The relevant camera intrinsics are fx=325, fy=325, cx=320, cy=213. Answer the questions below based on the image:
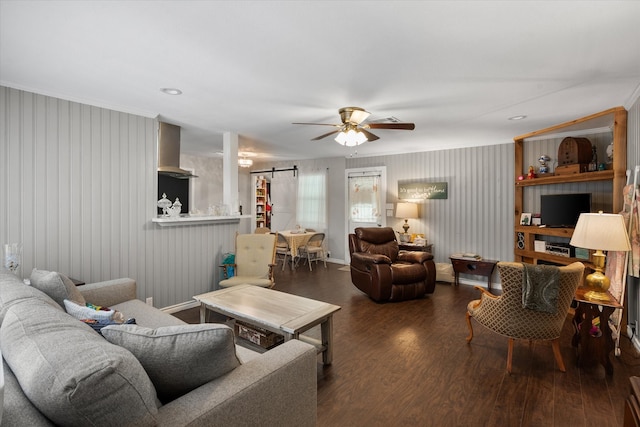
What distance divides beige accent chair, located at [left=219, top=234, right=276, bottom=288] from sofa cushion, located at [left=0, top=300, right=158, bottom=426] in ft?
9.88

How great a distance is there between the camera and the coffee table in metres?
2.44

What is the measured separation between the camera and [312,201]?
294 inches

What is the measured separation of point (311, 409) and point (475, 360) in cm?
183

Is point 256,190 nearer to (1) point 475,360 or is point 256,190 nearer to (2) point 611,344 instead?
(1) point 475,360

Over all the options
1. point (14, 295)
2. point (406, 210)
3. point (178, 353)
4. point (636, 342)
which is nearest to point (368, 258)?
point (406, 210)

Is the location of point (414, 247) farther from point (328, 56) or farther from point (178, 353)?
point (178, 353)

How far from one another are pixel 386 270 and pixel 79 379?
387 cm

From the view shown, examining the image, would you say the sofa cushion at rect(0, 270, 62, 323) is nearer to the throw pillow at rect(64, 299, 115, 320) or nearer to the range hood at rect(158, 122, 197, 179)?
the throw pillow at rect(64, 299, 115, 320)

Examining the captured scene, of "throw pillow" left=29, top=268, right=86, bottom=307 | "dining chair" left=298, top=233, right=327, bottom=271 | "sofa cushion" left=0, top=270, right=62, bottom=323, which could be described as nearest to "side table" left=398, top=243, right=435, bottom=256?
"dining chair" left=298, top=233, right=327, bottom=271

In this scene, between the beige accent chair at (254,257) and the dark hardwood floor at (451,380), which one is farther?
the beige accent chair at (254,257)

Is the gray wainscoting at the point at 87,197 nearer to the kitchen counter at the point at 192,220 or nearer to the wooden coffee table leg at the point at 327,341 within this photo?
the kitchen counter at the point at 192,220

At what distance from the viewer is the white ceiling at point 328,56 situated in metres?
1.79

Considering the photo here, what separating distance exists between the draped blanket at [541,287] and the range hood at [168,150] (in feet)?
12.8

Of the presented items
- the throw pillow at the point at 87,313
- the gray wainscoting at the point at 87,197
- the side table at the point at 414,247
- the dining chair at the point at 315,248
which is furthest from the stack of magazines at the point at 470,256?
the throw pillow at the point at 87,313
